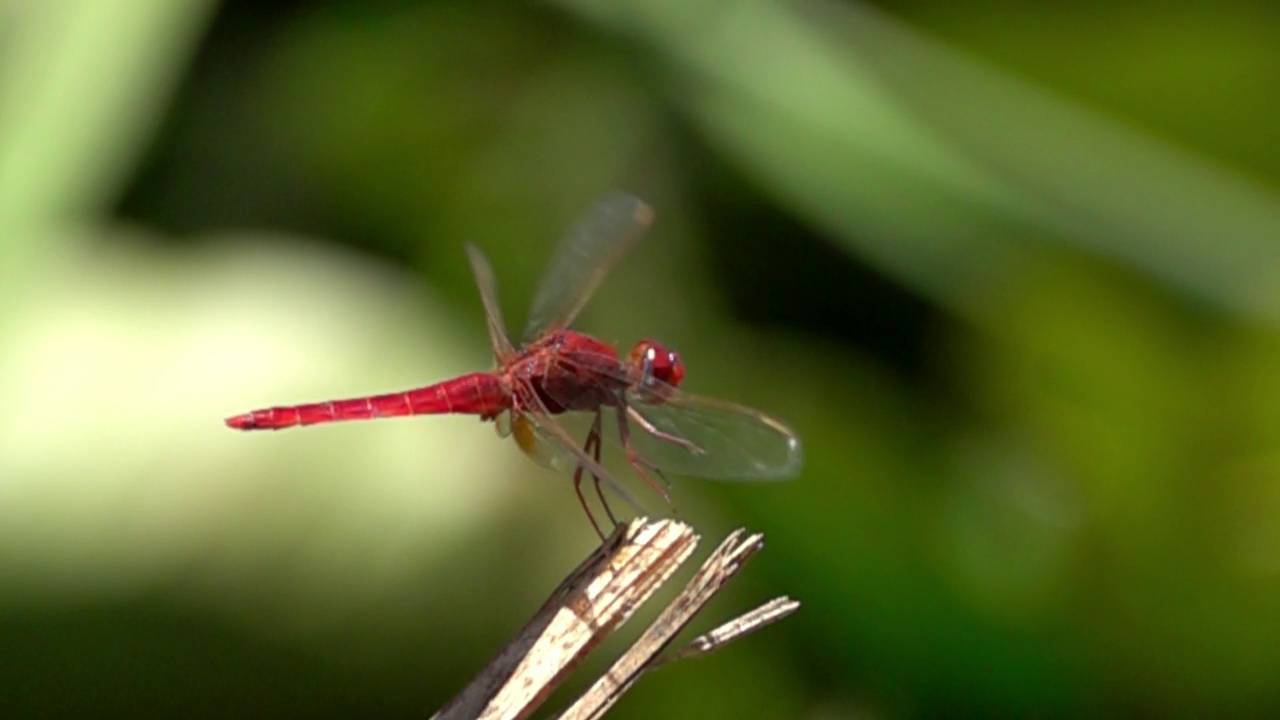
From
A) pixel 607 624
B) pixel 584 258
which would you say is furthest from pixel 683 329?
pixel 607 624

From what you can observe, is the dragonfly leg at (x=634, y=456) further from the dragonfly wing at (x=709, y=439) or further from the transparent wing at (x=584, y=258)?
the transparent wing at (x=584, y=258)

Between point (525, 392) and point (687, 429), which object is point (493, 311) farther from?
point (687, 429)

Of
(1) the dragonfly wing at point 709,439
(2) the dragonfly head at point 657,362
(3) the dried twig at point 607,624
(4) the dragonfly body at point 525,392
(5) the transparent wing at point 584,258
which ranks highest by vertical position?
(5) the transparent wing at point 584,258

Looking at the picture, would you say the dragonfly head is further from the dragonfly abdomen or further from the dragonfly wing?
the dragonfly abdomen

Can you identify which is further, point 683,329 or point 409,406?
point 683,329

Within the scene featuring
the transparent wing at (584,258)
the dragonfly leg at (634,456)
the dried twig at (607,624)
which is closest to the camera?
the dried twig at (607,624)

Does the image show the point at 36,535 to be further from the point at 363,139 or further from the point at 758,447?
the point at 363,139

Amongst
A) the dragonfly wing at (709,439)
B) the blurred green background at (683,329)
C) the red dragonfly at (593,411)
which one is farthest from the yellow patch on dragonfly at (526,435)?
the blurred green background at (683,329)


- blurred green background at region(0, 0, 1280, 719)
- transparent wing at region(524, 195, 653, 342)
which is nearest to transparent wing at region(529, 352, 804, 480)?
transparent wing at region(524, 195, 653, 342)
